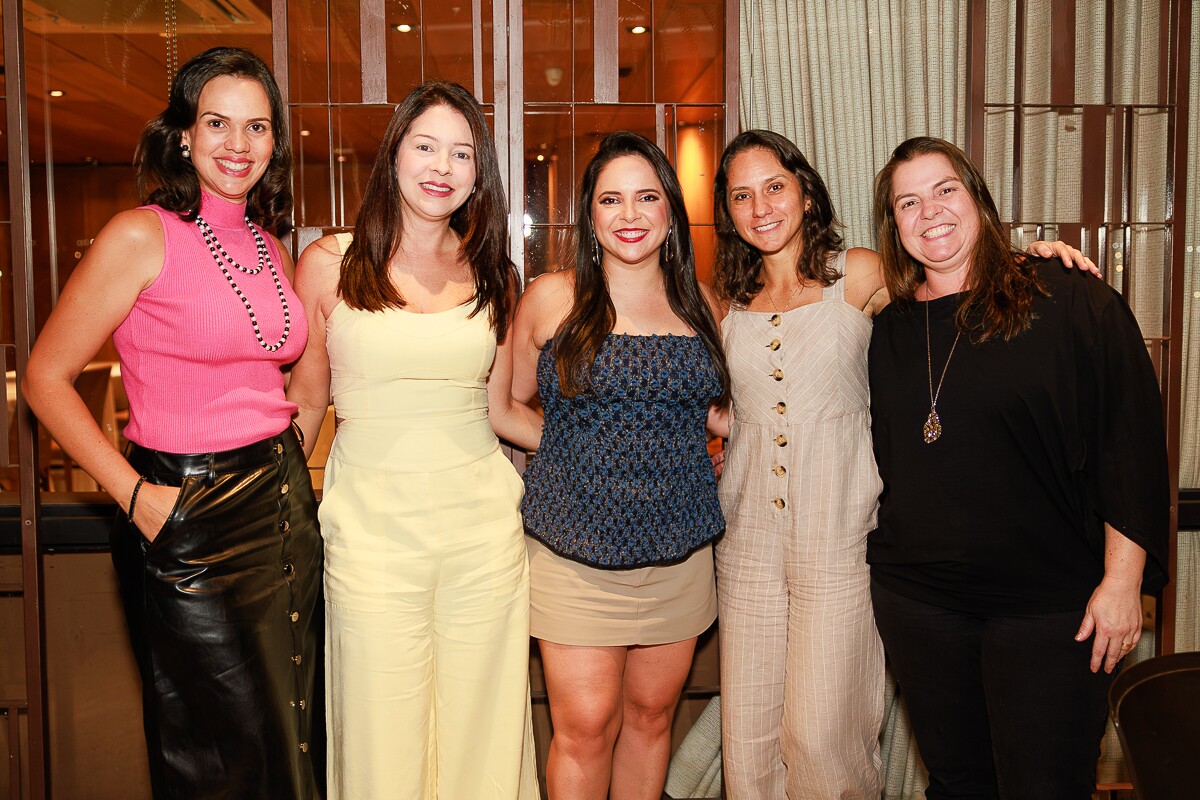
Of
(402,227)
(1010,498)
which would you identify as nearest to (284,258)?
(402,227)

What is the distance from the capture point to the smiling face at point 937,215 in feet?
6.35

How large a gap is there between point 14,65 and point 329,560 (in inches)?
68.4

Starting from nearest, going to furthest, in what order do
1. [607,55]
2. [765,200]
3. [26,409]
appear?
[765,200] < [26,409] < [607,55]

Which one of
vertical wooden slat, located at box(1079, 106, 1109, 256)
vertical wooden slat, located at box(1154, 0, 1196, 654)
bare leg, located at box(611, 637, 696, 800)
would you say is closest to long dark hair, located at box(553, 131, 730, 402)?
bare leg, located at box(611, 637, 696, 800)

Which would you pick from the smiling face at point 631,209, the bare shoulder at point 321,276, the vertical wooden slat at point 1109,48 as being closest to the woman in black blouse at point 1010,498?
the smiling face at point 631,209

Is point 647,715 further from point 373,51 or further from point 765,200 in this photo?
point 373,51

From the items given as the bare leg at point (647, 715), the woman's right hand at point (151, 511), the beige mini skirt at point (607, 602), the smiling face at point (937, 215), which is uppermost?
the smiling face at point (937, 215)

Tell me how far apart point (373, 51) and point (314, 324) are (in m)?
1.06

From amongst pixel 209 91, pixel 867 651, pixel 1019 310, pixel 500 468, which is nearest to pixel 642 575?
pixel 500 468

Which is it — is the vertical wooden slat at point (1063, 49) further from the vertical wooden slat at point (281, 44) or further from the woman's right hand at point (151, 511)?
the woman's right hand at point (151, 511)

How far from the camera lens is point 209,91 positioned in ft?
5.95

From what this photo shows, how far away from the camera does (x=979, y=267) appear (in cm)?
194

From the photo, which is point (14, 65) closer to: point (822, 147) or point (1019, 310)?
point (822, 147)

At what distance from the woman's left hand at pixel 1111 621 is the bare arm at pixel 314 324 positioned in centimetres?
181
